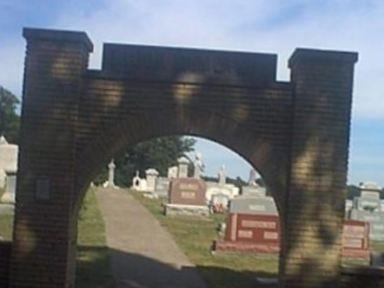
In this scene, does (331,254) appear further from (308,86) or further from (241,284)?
(241,284)

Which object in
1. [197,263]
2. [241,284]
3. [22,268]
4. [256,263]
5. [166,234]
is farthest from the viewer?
[166,234]

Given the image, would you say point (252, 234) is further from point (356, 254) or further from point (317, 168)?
point (317, 168)

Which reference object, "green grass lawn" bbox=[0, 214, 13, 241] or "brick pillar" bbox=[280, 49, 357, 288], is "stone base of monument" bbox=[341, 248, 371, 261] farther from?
"brick pillar" bbox=[280, 49, 357, 288]

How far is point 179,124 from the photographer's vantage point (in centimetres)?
987

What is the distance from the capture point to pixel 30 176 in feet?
31.9

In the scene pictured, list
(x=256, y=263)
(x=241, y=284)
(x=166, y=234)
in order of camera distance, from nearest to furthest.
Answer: (x=241, y=284) < (x=256, y=263) < (x=166, y=234)

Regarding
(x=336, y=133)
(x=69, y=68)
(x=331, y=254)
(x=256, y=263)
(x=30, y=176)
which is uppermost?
(x=69, y=68)

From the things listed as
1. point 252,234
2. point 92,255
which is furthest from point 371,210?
point 92,255

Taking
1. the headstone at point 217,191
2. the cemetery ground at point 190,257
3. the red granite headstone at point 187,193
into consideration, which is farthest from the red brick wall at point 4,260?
the headstone at point 217,191

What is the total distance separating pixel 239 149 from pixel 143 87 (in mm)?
1516

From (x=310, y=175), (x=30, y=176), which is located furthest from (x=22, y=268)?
(x=310, y=175)

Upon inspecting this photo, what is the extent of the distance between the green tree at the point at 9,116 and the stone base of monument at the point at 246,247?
6413cm

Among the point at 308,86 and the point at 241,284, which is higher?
the point at 308,86

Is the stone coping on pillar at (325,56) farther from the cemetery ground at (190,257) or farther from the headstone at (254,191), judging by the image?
the headstone at (254,191)
